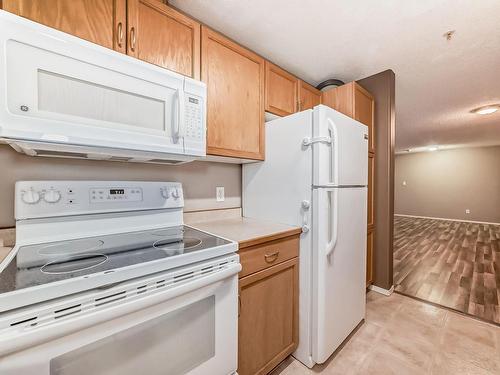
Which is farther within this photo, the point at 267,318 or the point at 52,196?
the point at 267,318

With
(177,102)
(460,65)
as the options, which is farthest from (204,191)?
(460,65)

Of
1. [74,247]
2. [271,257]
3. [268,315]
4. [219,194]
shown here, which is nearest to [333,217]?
[271,257]

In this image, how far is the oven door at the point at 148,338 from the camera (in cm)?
58

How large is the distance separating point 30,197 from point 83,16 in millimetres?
829

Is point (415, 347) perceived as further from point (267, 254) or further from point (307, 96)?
point (307, 96)

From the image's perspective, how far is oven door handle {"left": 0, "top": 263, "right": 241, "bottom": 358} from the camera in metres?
0.53

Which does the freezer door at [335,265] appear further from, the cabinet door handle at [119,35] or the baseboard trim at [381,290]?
the cabinet door handle at [119,35]

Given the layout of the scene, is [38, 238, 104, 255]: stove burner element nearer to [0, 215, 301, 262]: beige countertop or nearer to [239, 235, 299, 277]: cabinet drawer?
[0, 215, 301, 262]: beige countertop

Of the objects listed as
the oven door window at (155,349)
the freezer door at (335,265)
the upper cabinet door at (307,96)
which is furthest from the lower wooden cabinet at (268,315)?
the upper cabinet door at (307,96)

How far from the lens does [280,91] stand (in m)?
1.80

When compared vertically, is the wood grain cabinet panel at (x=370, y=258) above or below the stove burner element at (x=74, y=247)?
below

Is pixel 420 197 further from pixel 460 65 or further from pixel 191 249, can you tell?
pixel 191 249

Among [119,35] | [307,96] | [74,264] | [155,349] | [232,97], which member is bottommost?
[155,349]

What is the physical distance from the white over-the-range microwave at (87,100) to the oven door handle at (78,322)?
606 mm
